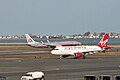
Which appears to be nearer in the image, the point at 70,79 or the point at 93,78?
the point at 93,78

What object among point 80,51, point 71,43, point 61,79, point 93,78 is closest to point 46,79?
point 61,79

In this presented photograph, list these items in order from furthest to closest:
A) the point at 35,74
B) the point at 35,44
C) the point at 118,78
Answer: the point at 35,44
the point at 35,74
the point at 118,78

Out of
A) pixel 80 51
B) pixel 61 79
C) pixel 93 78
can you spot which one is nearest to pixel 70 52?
pixel 80 51

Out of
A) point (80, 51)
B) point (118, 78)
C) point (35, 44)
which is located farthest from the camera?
point (35, 44)

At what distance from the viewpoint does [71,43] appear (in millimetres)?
169250

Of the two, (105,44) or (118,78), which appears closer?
(118,78)

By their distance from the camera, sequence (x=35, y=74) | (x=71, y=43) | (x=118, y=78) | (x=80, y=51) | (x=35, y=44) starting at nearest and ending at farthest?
(x=118, y=78), (x=35, y=74), (x=80, y=51), (x=71, y=43), (x=35, y=44)

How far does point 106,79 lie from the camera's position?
3872cm

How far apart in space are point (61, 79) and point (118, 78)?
17.0 meters

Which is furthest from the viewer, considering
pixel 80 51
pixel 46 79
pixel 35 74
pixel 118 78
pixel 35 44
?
pixel 35 44

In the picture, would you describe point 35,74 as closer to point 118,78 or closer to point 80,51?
point 118,78

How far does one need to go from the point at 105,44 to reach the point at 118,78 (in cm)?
7494

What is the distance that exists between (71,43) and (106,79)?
130548 millimetres

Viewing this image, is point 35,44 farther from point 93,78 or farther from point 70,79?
point 93,78
